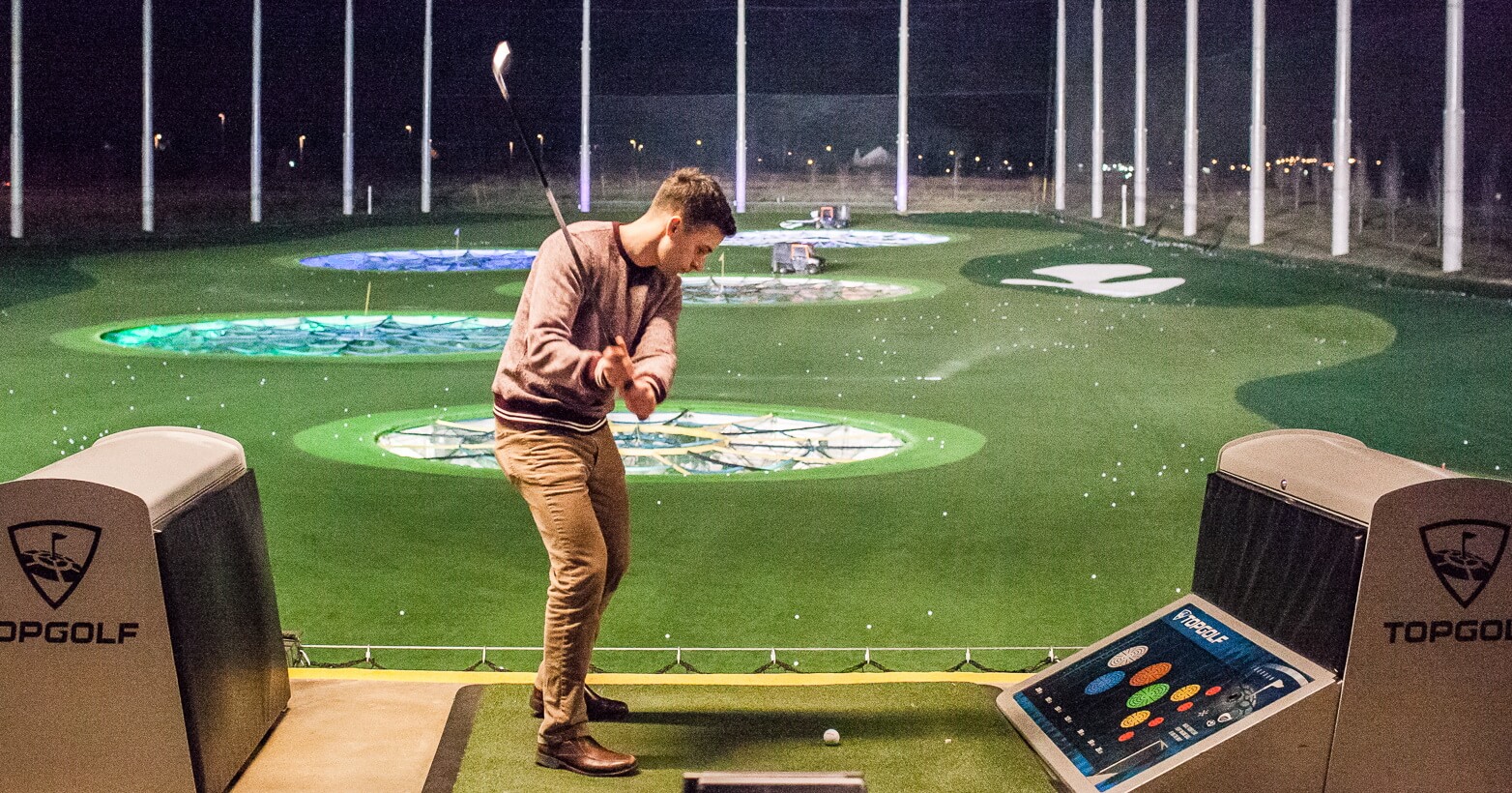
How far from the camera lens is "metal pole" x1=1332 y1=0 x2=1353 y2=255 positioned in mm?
16422

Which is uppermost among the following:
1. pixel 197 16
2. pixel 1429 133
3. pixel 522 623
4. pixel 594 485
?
pixel 197 16

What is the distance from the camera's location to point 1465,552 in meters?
3.58

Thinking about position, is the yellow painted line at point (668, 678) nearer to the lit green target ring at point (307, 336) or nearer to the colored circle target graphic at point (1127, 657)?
the colored circle target graphic at point (1127, 657)

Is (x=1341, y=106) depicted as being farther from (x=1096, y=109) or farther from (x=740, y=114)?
(x=740, y=114)

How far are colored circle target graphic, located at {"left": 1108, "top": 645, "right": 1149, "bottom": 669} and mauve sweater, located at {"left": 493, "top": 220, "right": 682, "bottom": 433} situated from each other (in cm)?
147

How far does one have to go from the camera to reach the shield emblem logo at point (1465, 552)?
356 centimetres

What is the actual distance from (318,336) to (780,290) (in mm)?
5967

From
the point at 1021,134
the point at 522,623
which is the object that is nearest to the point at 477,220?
the point at 1021,134

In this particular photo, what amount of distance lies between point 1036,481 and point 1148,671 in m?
4.71

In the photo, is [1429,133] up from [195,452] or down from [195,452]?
up

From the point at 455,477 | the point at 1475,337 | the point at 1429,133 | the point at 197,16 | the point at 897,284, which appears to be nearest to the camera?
the point at 455,477

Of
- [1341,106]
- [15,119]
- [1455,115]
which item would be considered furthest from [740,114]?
[1455,115]

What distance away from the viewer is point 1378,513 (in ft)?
11.6

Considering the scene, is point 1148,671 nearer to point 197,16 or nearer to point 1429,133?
point 1429,133
